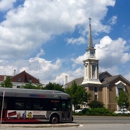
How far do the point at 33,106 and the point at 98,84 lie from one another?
6161cm

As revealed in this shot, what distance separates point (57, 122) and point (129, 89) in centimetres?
6606

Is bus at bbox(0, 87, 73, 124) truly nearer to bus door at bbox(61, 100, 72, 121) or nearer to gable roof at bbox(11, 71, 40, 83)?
bus door at bbox(61, 100, 72, 121)

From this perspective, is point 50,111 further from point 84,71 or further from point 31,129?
point 84,71

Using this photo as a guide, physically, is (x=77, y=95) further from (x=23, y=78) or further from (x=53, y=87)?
(x=23, y=78)

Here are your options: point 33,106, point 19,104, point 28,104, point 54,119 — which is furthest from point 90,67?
point 19,104

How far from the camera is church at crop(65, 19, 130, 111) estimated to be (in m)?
79.4

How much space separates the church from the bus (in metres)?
57.4

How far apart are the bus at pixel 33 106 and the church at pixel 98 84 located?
57441 millimetres

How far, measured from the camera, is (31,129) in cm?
1689

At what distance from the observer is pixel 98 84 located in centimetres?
8112

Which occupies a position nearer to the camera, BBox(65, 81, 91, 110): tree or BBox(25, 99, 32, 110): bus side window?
BBox(25, 99, 32, 110): bus side window

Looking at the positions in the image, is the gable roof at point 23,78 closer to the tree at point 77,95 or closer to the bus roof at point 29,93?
the tree at point 77,95

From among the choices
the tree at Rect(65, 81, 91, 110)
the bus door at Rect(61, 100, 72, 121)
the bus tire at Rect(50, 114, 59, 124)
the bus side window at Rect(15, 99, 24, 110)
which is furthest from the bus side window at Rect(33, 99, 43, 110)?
the tree at Rect(65, 81, 91, 110)

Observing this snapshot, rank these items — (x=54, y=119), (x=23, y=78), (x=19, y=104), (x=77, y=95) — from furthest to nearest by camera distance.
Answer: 1. (x=23, y=78)
2. (x=77, y=95)
3. (x=54, y=119)
4. (x=19, y=104)
